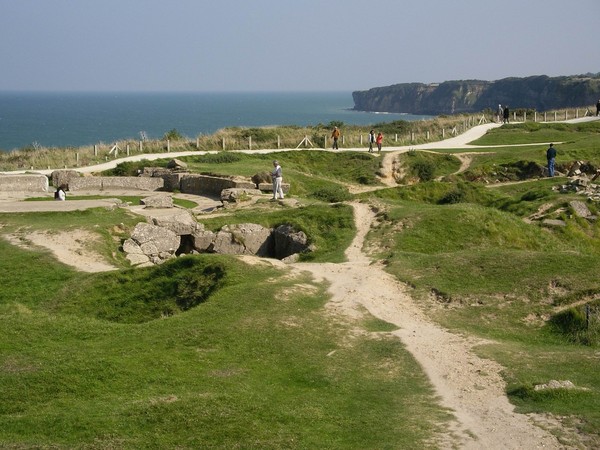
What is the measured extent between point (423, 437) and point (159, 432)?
3.78 m

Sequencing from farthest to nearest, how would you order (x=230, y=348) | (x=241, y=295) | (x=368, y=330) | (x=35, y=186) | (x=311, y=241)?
(x=35, y=186), (x=311, y=241), (x=241, y=295), (x=368, y=330), (x=230, y=348)

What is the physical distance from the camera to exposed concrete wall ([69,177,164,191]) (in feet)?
132

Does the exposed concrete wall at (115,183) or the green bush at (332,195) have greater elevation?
the exposed concrete wall at (115,183)

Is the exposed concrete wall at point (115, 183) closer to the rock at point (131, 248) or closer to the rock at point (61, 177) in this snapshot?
the rock at point (61, 177)

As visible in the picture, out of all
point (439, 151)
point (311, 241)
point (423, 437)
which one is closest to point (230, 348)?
point (423, 437)

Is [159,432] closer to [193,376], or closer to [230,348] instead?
[193,376]

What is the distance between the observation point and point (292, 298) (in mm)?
18922

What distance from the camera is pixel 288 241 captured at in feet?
93.6

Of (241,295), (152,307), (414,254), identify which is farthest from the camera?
(414,254)

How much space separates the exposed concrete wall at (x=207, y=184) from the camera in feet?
126

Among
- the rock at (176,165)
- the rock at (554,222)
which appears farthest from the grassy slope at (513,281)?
the rock at (176,165)

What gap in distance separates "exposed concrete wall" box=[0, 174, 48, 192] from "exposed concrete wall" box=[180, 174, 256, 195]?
6.74 meters

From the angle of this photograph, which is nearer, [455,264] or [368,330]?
[368,330]

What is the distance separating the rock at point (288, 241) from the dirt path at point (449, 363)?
3.09 metres
